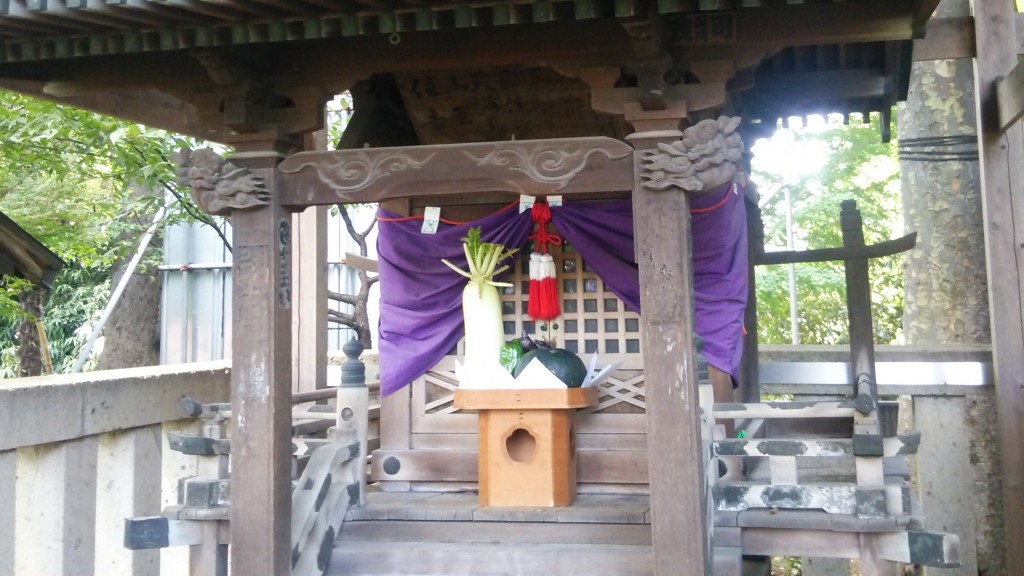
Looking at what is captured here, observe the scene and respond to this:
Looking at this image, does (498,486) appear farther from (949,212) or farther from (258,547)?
(949,212)

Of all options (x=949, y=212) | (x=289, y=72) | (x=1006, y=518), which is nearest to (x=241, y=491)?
(x=289, y=72)

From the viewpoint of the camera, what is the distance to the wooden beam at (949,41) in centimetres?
651

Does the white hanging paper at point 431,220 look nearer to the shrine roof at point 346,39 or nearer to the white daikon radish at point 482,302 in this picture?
the white daikon radish at point 482,302

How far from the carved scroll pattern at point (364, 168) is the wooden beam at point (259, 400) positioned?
0.37m

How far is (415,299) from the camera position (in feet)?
20.6

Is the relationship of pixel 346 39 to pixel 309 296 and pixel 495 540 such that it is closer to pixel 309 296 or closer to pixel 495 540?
pixel 495 540

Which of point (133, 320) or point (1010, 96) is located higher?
point (1010, 96)

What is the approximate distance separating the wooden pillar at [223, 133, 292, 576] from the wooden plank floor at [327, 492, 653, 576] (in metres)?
0.64

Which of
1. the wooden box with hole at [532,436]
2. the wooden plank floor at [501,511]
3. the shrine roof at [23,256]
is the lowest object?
the wooden plank floor at [501,511]

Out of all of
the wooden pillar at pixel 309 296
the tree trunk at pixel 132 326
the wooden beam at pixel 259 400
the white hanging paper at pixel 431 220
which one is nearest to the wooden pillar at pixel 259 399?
the wooden beam at pixel 259 400

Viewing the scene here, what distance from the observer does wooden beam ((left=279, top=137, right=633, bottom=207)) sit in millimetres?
4496

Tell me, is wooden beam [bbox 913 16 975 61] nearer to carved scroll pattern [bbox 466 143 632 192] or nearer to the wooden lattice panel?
the wooden lattice panel

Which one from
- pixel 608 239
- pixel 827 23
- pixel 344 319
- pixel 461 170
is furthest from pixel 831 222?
pixel 461 170

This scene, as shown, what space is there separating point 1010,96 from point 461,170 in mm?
3952
